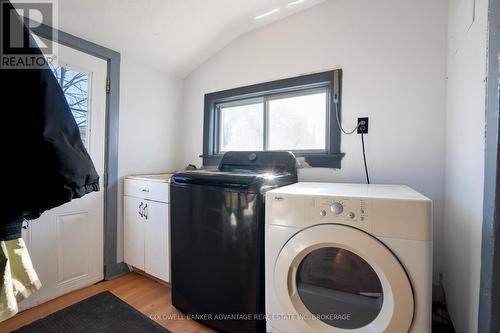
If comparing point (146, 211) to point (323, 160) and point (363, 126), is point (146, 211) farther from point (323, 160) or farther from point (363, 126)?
point (363, 126)

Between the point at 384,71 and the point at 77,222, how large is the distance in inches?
97.9

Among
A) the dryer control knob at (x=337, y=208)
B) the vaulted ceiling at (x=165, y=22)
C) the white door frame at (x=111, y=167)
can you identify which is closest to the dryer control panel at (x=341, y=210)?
the dryer control knob at (x=337, y=208)

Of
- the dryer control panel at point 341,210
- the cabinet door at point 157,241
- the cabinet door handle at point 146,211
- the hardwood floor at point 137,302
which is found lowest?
the hardwood floor at point 137,302

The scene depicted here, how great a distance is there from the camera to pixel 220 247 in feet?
4.09

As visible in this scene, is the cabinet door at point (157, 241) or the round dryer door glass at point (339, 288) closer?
the round dryer door glass at point (339, 288)

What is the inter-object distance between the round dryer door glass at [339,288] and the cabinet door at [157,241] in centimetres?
108

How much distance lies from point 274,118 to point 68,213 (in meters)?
1.80

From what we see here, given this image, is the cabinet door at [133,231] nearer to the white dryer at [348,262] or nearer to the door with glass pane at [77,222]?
the door with glass pane at [77,222]

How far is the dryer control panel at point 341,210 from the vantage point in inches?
34.6

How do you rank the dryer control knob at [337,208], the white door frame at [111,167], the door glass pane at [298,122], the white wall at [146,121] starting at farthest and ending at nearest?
1. the white wall at [146,121]
2. the white door frame at [111,167]
3. the door glass pane at [298,122]
4. the dryer control knob at [337,208]

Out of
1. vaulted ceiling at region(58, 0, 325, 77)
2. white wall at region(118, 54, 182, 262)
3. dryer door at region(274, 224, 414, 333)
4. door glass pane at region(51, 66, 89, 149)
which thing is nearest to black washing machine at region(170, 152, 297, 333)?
dryer door at region(274, 224, 414, 333)

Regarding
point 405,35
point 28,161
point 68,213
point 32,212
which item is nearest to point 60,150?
point 28,161

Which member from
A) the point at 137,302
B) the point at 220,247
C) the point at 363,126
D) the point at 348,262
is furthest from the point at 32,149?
the point at 363,126

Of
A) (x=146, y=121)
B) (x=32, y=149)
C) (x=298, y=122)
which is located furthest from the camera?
(x=146, y=121)
